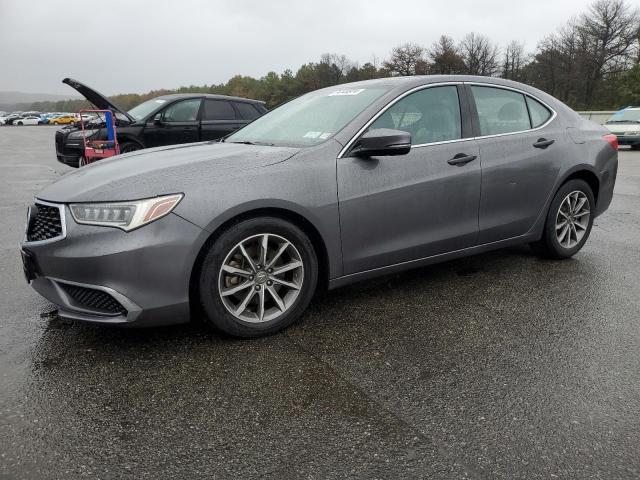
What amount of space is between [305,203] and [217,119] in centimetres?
789

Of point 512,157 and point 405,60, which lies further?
point 405,60

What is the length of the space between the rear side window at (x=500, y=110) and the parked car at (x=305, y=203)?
1 cm

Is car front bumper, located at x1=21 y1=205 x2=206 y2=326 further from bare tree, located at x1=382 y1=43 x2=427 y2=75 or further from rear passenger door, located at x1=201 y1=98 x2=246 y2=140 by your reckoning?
bare tree, located at x1=382 y1=43 x2=427 y2=75

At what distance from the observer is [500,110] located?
13.8 ft

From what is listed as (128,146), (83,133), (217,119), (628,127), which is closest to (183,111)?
(217,119)

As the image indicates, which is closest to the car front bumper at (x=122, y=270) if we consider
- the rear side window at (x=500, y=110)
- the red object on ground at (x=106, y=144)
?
the rear side window at (x=500, y=110)

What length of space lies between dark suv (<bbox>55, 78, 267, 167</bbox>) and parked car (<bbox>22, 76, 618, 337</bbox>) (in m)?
6.30

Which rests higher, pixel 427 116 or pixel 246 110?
pixel 427 116

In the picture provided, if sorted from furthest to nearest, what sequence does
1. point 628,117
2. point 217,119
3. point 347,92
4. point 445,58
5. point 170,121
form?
point 445,58 < point 628,117 < point 217,119 < point 170,121 < point 347,92

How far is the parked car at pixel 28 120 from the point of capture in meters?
64.8

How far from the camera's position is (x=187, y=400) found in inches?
97.0

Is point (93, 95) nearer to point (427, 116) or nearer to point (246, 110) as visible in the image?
point (246, 110)

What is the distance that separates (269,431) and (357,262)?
4.66ft

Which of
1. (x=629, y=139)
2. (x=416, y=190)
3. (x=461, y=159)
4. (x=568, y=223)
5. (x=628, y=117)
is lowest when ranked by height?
(x=629, y=139)
